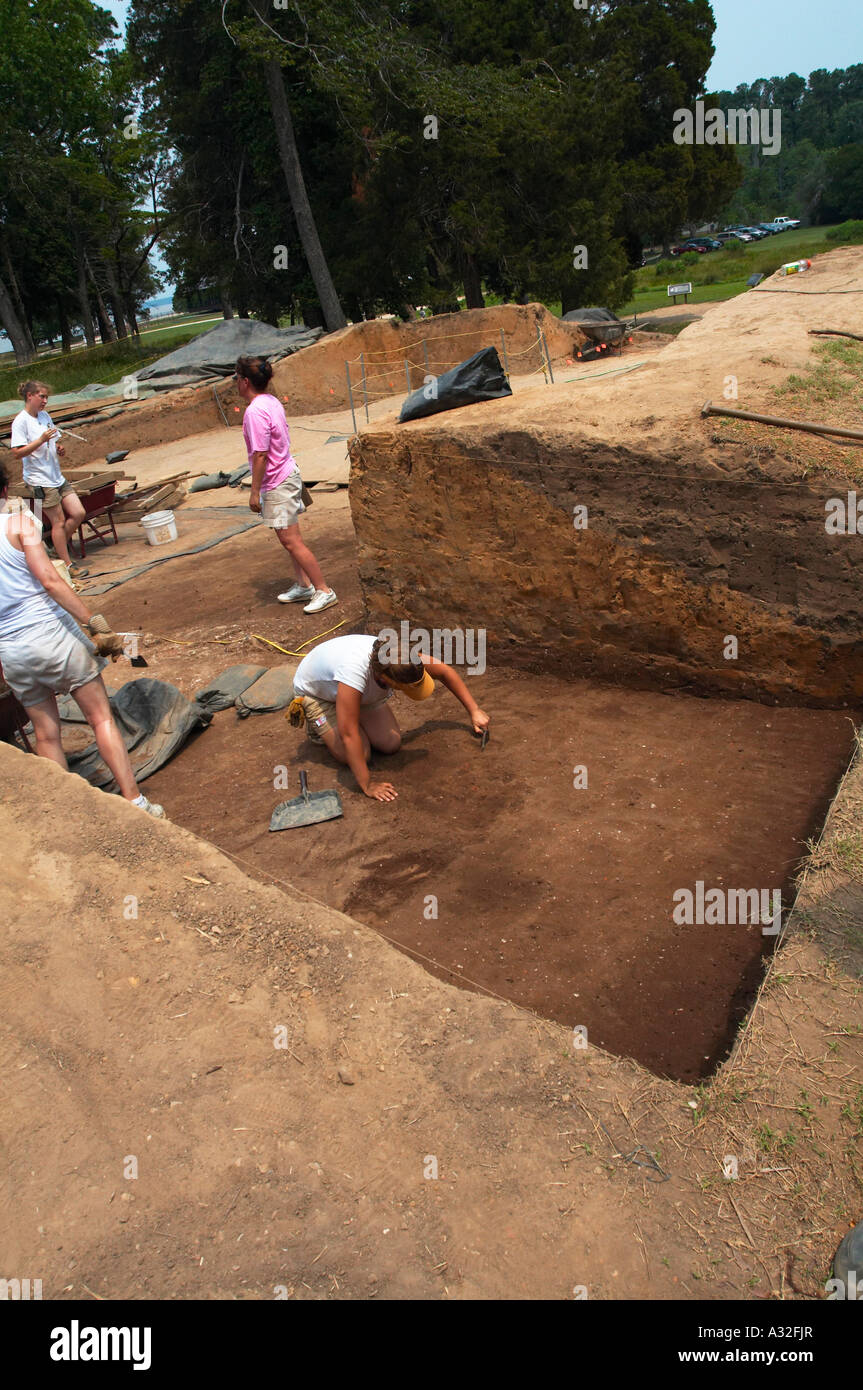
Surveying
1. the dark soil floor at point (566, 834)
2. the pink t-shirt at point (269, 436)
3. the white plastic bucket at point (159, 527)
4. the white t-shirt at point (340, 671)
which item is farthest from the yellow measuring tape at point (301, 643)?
the white plastic bucket at point (159, 527)

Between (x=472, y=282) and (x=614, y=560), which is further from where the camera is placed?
(x=472, y=282)

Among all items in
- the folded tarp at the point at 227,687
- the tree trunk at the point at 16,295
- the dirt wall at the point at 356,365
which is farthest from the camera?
the tree trunk at the point at 16,295

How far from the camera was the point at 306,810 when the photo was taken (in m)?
4.85

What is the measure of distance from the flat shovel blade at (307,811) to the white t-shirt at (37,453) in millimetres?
5221

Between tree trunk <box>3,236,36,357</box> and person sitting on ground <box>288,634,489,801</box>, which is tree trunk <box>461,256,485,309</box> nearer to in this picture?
tree trunk <box>3,236,36,357</box>

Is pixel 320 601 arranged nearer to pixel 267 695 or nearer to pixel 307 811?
pixel 267 695

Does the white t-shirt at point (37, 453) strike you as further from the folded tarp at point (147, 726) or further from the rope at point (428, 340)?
the rope at point (428, 340)

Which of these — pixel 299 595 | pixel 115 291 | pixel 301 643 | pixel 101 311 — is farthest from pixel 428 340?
pixel 101 311

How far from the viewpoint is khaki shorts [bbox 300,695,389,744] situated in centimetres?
520

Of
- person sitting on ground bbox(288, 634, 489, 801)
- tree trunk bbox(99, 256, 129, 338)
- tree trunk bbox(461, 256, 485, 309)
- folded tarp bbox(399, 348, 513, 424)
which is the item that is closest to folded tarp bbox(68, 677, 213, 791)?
person sitting on ground bbox(288, 634, 489, 801)

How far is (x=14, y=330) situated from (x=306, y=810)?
2562 centimetres

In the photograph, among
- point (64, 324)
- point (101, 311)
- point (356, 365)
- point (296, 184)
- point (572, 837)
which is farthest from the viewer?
point (64, 324)

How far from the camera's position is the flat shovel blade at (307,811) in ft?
15.7
